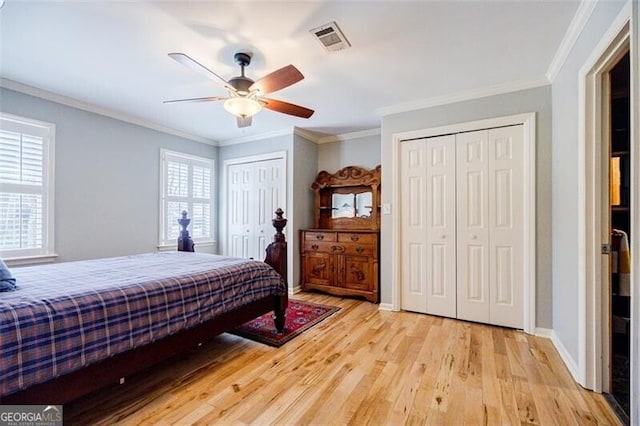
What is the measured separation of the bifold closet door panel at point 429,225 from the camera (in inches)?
123

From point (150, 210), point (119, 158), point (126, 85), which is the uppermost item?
point (126, 85)

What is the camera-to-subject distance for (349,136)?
14.9 feet

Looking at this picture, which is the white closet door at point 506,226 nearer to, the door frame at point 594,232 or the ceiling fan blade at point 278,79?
the door frame at point 594,232

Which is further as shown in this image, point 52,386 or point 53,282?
point 53,282

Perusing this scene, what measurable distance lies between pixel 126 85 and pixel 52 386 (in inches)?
103

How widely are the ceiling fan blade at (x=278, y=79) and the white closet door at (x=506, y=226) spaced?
211 cm

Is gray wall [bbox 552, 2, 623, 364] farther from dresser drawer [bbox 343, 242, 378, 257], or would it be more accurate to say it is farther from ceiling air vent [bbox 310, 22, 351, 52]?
dresser drawer [bbox 343, 242, 378, 257]

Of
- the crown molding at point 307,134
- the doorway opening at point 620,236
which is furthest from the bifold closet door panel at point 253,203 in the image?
the doorway opening at point 620,236

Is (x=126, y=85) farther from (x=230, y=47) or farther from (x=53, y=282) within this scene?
(x=53, y=282)

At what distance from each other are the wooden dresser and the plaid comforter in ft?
5.45

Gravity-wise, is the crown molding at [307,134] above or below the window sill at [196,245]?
above

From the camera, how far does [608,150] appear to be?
1.82 m

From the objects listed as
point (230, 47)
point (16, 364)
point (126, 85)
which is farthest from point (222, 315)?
point (126, 85)

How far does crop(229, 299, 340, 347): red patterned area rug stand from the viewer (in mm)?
2608
